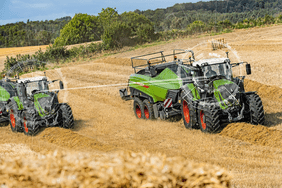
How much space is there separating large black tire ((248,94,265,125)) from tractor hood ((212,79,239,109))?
0.53 meters

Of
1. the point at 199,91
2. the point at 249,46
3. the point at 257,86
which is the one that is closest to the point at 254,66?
the point at 257,86

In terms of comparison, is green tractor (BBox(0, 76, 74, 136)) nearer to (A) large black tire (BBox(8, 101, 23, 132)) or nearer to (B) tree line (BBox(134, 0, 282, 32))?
(A) large black tire (BBox(8, 101, 23, 132))

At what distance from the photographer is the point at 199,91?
1045cm

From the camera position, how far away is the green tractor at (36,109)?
12367 mm

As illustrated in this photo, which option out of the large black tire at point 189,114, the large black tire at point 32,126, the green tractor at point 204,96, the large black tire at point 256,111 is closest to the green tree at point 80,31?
the green tractor at point 204,96

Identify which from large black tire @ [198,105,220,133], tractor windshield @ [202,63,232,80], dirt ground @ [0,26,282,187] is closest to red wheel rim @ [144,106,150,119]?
dirt ground @ [0,26,282,187]

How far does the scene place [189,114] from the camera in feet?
35.4

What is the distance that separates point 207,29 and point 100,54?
14.0 m

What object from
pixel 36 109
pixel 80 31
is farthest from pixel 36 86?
pixel 80 31

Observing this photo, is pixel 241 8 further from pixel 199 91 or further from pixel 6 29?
pixel 6 29

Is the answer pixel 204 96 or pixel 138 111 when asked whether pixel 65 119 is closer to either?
pixel 138 111

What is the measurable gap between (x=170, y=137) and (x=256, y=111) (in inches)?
109

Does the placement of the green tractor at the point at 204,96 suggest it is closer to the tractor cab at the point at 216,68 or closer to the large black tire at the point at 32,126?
the tractor cab at the point at 216,68

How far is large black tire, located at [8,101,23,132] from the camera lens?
43.2 feet
